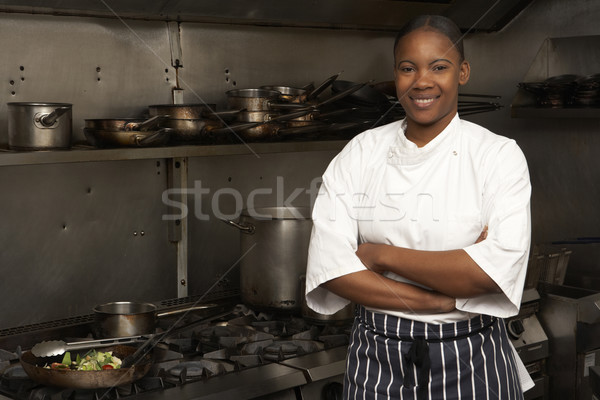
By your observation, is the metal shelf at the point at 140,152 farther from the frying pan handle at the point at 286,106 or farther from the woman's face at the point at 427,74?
the woman's face at the point at 427,74

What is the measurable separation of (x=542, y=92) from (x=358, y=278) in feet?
5.77

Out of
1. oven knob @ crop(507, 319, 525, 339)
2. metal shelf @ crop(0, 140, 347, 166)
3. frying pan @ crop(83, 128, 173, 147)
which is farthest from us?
oven knob @ crop(507, 319, 525, 339)

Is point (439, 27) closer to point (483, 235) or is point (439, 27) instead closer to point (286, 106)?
point (483, 235)

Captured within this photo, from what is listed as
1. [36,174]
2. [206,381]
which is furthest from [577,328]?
[36,174]

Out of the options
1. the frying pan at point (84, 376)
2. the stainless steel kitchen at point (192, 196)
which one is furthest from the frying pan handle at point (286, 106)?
the frying pan at point (84, 376)

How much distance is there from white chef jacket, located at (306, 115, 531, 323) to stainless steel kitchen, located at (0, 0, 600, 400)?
0.26m

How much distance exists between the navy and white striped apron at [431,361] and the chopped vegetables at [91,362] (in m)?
0.58

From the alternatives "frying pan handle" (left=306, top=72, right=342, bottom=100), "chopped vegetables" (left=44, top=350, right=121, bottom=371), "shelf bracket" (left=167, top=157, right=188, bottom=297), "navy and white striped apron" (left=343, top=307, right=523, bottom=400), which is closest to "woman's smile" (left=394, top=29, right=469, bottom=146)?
"navy and white striped apron" (left=343, top=307, right=523, bottom=400)

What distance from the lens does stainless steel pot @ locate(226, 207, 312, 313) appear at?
2.09m

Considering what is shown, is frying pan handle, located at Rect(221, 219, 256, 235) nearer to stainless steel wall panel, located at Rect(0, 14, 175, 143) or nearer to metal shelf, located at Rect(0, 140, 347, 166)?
metal shelf, located at Rect(0, 140, 347, 166)

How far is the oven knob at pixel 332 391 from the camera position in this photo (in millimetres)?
1778

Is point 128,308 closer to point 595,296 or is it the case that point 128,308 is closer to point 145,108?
point 145,108

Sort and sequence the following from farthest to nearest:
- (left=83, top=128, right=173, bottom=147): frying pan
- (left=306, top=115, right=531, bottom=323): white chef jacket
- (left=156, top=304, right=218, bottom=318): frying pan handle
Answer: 1. (left=156, top=304, right=218, bottom=318): frying pan handle
2. (left=83, top=128, right=173, bottom=147): frying pan
3. (left=306, top=115, right=531, bottom=323): white chef jacket

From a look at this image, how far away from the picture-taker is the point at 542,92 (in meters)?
2.86
